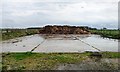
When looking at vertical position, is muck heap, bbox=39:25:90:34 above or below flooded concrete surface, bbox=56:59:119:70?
below

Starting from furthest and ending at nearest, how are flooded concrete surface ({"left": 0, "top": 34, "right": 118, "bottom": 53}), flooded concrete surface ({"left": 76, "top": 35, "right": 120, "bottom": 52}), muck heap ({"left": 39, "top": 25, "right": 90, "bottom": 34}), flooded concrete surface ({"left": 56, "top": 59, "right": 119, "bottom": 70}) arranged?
muck heap ({"left": 39, "top": 25, "right": 90, "bottom": 34}), flooded concrete surface ({"left": 76, "top": 35, "right": 120, "bottom": 52}), flooded concrete surface ({"left": 0, "top": 34, "right": 118, "bottom": 53}), flooded concrete surface ({"left": 56, "top": 59, "right": 119, "bottom": 70})

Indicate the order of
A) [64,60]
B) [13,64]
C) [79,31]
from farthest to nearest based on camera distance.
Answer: [79,31], [64,60], [13,64]

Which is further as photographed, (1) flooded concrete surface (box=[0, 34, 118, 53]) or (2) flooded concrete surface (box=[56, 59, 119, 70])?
(1) flooded concrete surface (box=[0, 34, 118, 53])

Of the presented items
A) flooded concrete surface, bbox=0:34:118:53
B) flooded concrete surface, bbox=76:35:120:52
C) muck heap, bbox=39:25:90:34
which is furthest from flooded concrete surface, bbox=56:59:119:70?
muck heap, bbox=39:25:90:34

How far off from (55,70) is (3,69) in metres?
1.38

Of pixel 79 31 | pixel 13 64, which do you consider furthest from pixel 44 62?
pixel 79 31

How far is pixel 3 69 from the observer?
6.41 meters

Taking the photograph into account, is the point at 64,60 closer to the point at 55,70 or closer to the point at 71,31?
the point at 55,70

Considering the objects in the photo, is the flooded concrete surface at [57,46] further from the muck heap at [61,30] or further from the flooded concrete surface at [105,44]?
the muck heap at [61,30]

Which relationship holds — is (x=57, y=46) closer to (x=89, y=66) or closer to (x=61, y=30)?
(x=89, y=66)

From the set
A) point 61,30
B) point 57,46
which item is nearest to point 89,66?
point 57,46

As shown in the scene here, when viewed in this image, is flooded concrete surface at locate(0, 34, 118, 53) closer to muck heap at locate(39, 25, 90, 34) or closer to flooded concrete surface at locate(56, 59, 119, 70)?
flooded concrete surface at locate(56, 59, 119, 70)

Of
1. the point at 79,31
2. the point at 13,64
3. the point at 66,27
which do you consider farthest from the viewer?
the point at 66,27

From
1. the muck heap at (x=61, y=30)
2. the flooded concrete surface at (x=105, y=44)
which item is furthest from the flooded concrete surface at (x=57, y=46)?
the muck heap at (x=61, y=30)
